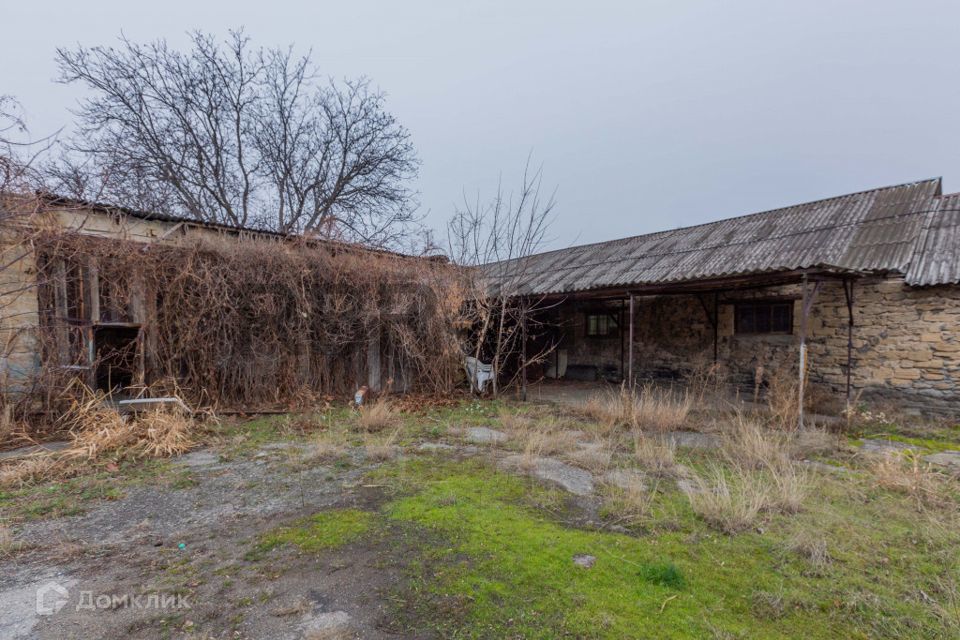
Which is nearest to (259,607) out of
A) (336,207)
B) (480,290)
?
(480,290)

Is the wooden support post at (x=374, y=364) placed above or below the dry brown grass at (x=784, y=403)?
above

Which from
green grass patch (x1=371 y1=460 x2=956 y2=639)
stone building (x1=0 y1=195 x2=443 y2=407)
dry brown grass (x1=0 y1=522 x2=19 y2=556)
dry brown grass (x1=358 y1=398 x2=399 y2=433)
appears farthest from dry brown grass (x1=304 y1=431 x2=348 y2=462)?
stone building (x1=0 y1=195 x2=443 y2=407)

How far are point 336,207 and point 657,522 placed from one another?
621 inches

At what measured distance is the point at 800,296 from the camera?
324 inches

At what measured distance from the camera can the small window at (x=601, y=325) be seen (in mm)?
11860

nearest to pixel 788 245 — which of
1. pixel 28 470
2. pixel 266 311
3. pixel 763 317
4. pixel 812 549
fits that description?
pixel 763 317

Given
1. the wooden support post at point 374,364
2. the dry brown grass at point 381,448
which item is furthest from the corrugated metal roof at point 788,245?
the dry brown grass at point 381,448

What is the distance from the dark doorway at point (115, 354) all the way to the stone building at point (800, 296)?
6548 millimetres

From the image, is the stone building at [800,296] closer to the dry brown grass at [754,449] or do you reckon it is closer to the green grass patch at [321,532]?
the dry brown grass at [754,449]

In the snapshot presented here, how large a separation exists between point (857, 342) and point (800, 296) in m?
1.24

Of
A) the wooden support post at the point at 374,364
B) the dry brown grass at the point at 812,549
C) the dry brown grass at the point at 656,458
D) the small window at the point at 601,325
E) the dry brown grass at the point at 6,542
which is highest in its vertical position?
the small window at the point at 601,325

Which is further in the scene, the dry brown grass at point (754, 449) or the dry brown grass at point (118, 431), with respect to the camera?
the dry brown grass at point (118, 431)

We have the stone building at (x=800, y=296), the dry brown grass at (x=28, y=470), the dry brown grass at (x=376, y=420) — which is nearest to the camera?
the dry brown grass at (x=28, y=470)

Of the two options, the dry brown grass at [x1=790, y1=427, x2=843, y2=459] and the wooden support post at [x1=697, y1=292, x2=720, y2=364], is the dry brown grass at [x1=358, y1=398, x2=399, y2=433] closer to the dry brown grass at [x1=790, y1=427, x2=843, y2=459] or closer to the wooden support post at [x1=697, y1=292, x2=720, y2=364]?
the dry brown grass at [x1=790, y1=427, x2=843, y2=459]
